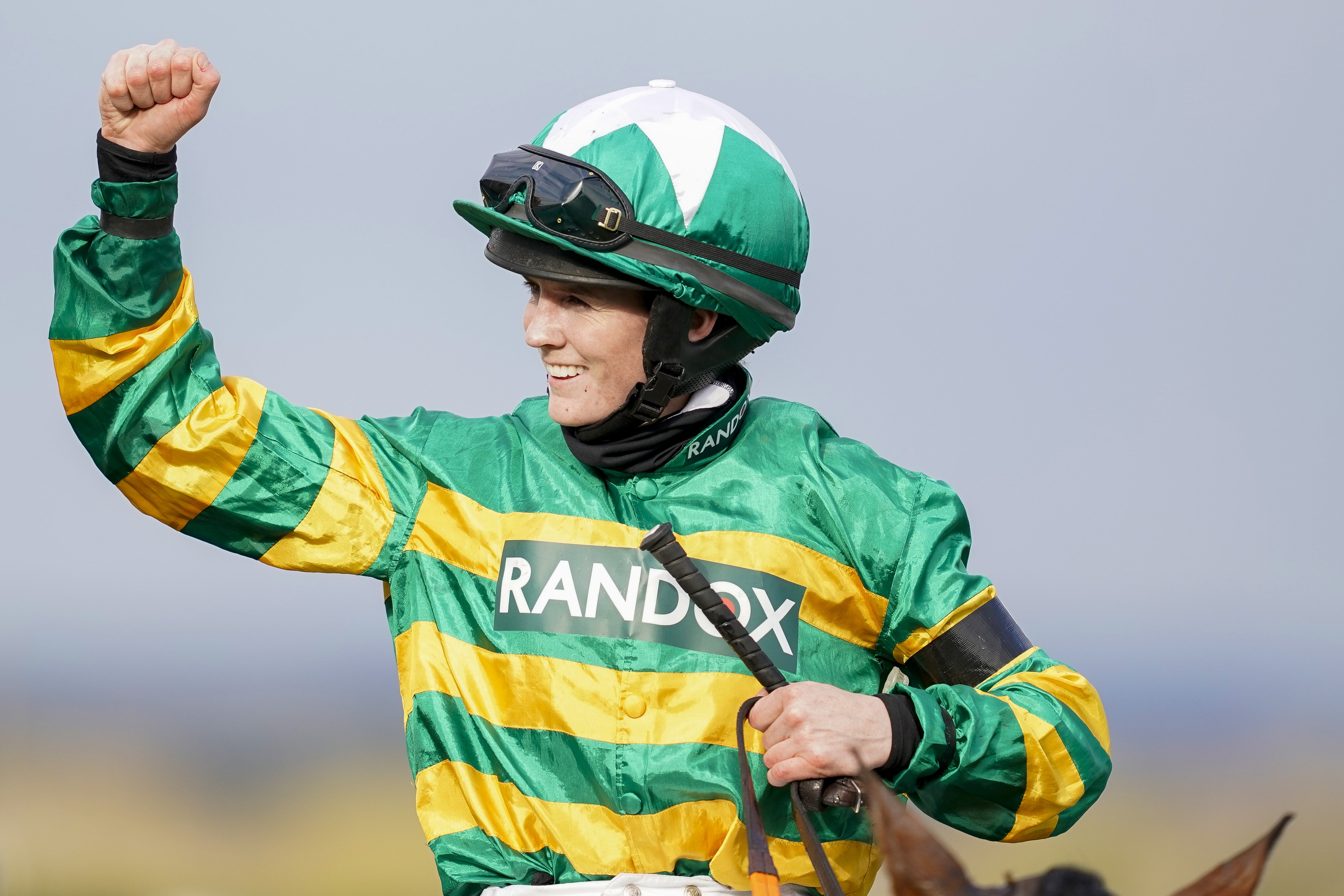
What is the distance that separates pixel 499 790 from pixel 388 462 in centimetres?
54

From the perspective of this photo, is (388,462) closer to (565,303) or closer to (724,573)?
(565,303)

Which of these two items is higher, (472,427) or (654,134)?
(654,134)

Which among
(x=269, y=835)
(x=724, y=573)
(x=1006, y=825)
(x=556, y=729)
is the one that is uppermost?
(x=724, y=573)

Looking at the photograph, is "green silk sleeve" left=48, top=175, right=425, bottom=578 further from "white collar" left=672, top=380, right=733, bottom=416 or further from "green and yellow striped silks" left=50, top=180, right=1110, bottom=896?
"white collar" left=672, top=380, right=733, bottom=416

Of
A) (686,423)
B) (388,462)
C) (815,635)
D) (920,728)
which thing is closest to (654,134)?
(686,423)

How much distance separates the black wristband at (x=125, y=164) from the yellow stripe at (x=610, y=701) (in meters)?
0.86

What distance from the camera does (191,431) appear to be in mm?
2266

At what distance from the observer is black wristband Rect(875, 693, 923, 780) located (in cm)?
211

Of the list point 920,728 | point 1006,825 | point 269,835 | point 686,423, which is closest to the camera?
point 920,728

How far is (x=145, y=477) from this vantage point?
7.44 ft

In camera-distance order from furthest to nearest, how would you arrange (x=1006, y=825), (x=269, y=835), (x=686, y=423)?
(x=269, y=835) → (x=686, y=423) → (x=1006, y=825)

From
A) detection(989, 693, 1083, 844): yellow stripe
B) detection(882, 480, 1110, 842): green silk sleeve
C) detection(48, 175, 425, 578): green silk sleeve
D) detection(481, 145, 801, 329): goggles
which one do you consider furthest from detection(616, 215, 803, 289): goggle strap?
detection(989, 693, 1083, 844): yellow stripe

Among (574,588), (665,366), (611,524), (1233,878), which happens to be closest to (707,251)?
(665,366)

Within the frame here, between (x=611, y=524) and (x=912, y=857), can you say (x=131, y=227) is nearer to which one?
(x=611, y=524)
